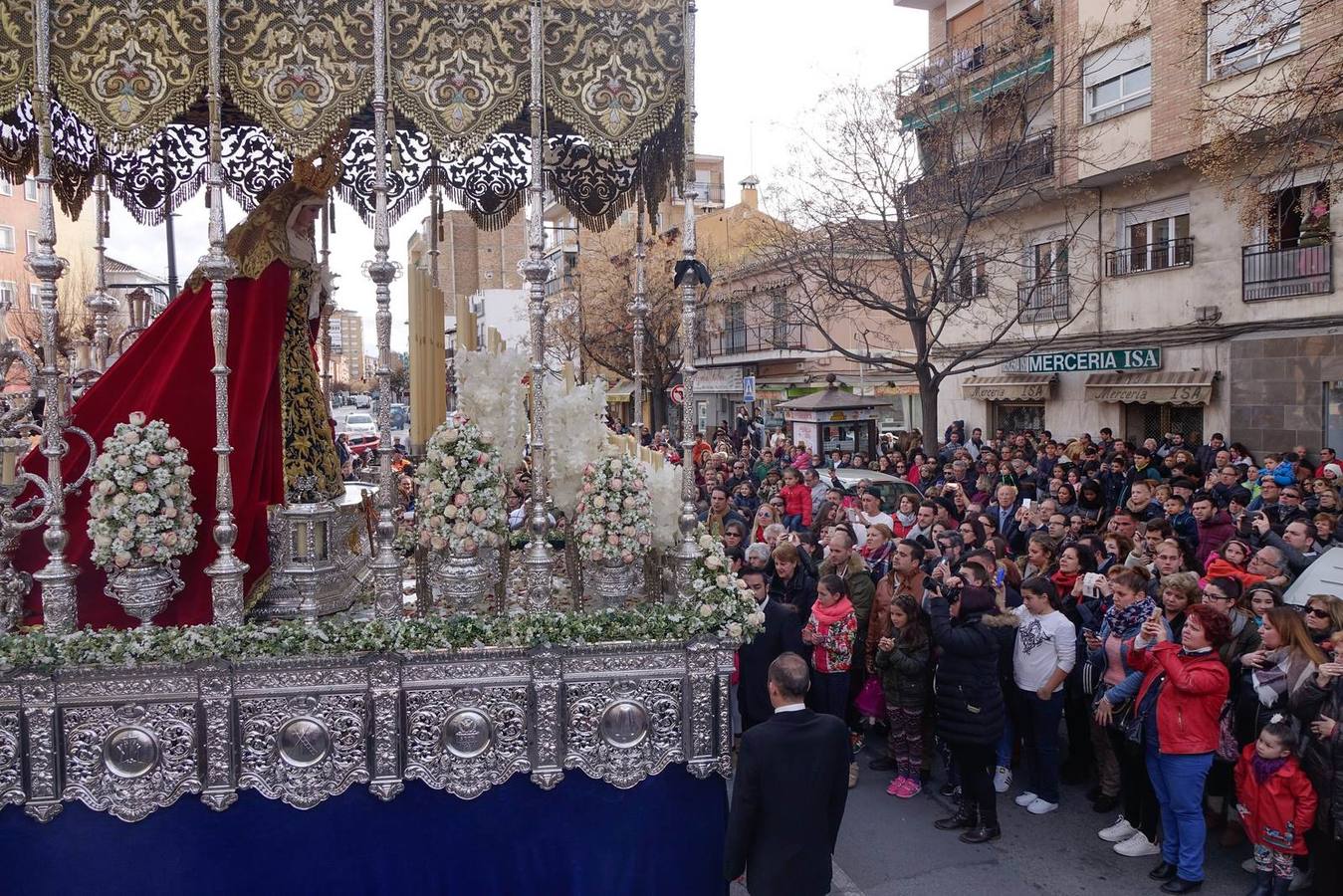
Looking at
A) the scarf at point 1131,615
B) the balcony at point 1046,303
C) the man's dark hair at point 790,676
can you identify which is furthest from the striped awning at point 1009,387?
the man's dark hair at point 790,676

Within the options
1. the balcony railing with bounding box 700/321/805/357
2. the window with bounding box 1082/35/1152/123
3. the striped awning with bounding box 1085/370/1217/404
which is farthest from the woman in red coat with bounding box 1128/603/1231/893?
the balcony railing with bounding box 700/321/805/357

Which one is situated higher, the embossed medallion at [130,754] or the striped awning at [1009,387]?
→ the striped awning at [1009,387]

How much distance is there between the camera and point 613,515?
548cm

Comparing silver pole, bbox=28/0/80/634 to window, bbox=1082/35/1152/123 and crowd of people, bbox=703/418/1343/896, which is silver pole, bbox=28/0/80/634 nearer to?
→ crowd of people, bbox=703/418/1343/896

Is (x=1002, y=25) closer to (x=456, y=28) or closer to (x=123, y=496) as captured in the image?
(x=456, y=28)

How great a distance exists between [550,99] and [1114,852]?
563cm

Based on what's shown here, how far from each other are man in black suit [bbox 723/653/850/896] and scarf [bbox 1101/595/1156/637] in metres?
2.83

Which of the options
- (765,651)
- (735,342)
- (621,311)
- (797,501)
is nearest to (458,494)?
(765,651)

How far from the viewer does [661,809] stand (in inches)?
193

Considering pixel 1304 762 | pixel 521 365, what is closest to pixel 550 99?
pixel 521 365

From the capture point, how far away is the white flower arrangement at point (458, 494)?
17.4 feet

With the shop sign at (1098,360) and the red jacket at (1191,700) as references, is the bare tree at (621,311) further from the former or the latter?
the red jacket at (1191,700)

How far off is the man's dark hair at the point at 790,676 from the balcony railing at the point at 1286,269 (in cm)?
1580

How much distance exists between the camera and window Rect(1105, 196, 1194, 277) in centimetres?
1853
